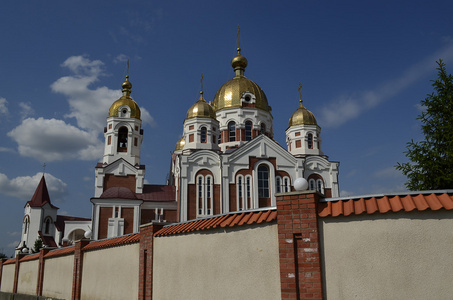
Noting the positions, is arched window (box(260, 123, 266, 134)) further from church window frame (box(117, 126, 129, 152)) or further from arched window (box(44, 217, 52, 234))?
arched window (box(44, 217, 52, 234))

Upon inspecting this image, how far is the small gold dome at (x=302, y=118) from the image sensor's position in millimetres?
34344

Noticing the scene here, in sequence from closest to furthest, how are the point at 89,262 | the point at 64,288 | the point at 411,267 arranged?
the point at 411,267 → the point at 89,262 → the point at 64,288

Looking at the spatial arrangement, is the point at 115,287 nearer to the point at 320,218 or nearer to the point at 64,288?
the point at 64,288

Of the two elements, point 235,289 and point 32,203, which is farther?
point 32,203

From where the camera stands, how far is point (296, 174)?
28.8m

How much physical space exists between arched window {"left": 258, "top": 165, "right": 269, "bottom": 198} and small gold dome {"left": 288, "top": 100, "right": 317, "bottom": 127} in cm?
758

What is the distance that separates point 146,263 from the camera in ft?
28.8

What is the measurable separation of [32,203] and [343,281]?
134ft

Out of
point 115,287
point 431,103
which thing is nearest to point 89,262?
point 115,287

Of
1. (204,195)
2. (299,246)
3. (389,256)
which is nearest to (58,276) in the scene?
(299,246)

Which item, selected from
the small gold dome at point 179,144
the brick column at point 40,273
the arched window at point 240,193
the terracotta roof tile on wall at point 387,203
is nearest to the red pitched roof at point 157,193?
the arched window at point 240,193

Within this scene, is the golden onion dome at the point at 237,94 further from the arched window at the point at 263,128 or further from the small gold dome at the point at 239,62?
the small gold dome at the point at 239,62

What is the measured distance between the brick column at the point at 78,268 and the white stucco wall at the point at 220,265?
399 cm

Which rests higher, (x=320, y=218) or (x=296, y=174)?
(x=296, y=174)
